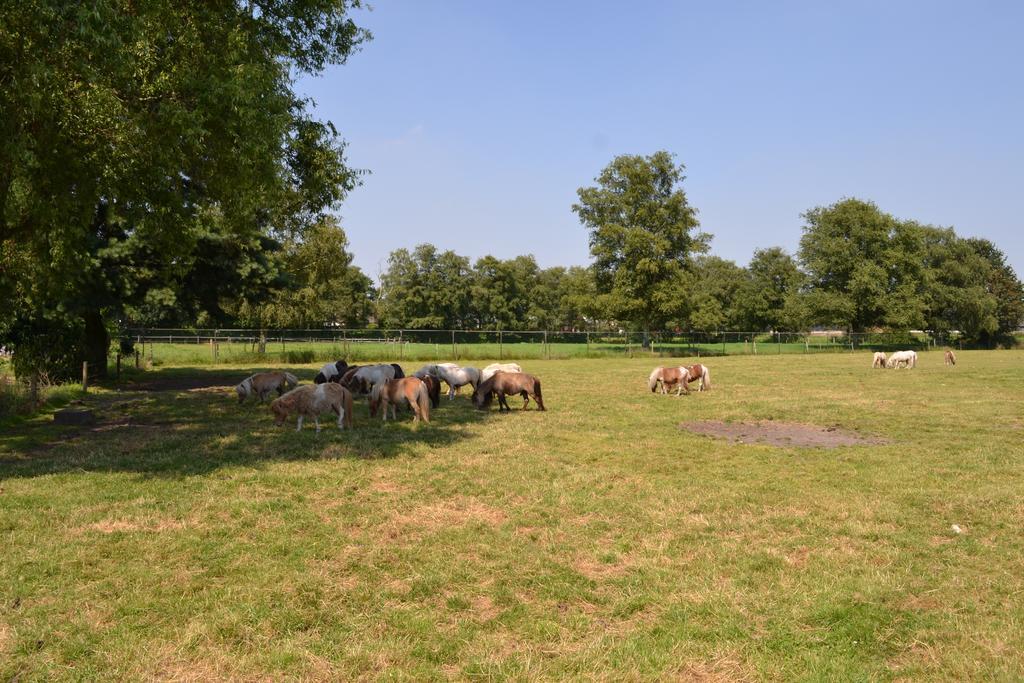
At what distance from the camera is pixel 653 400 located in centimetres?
1744

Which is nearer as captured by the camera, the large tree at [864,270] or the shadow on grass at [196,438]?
the shadow on grass at [196,438]

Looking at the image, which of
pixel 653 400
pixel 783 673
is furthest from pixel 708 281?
pixel 783 673

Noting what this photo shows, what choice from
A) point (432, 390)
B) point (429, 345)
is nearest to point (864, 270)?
point (429, 345)

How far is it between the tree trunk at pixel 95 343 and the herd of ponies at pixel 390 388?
7.42 meters

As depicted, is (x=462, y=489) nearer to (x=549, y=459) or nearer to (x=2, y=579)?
(x=549, y=459)

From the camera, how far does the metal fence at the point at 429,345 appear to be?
36719 millimetres

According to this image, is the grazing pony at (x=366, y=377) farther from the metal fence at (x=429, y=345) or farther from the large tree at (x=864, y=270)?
the large tree at (x=864, y=270)

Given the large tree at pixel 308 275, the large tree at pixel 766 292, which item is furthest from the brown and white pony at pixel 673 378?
the large tree at pixel 766 292

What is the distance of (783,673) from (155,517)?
6.07 m

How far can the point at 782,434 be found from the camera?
11961 mm

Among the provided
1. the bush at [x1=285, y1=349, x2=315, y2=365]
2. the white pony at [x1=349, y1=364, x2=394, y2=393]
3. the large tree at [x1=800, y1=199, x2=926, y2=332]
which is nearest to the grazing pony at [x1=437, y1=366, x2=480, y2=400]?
the white pony at [x1=349, y1=364, x2=394, y2=393]

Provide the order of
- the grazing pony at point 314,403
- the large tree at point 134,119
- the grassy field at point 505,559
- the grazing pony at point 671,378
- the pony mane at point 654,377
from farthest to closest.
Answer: the pony mane at point 654,377 → the grazing pony at point 671,378 → the grazing pony at point 314,403 → the large tree at point 134,119 → the grassy field at point 505,559

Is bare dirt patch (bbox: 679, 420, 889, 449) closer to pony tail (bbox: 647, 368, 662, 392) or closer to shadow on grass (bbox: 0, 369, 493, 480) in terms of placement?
shadow on grass (bbox: 0, 369, 493, 480)

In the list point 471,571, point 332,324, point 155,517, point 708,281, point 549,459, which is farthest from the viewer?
point 708,281
